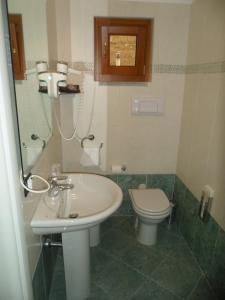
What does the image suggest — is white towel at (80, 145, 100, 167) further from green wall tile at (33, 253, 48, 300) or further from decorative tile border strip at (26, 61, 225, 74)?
green wall tile at (33, 253, 48, 300)

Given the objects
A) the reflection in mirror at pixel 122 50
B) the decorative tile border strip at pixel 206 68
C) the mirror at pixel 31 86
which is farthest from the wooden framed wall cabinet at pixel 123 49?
the mirror at pixel 31 86

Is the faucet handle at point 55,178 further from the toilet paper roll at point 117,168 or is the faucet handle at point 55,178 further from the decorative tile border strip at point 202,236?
the decorative tile border strip at point 202,236

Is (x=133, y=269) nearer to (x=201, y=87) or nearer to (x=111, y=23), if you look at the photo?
(x=201, y=87)

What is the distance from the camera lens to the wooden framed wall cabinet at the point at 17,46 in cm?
97

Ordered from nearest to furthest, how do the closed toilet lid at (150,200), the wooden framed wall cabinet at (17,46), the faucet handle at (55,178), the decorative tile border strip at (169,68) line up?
the wooden framed wall cabinet at (17,46) → the faucet handle at (55,178) → the decorative tile border strip at (169,68) → the closed toilet lid at (150,200)

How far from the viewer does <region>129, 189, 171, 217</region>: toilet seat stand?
2.00 meters

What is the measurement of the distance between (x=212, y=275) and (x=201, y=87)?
1575 mm

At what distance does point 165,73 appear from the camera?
222 centimetres

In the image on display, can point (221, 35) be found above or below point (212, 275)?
above

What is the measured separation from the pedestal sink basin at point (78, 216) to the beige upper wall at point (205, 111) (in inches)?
31.7

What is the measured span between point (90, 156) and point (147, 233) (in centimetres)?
98

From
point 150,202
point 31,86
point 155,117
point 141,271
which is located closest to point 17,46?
point 31,86

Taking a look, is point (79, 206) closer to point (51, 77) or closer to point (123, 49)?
point (51, 77)

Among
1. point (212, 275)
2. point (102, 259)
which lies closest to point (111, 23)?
point (102, 259)
